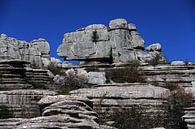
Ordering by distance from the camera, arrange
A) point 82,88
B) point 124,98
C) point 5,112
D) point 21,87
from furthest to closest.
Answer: point 21,87, point 82,88, point 124,98, point 5,112

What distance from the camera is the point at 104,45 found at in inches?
1045

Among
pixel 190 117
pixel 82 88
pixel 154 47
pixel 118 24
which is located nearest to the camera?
pixel 190 117

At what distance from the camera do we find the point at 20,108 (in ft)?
41.3

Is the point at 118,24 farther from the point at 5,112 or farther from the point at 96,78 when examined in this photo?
the point at 5,112

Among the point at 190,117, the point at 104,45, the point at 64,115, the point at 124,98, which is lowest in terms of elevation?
the point at 190,117

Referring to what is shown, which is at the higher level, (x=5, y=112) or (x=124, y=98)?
(x=124, y=98)

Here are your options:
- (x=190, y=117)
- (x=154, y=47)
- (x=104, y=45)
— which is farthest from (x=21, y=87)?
(x=154, y=47)

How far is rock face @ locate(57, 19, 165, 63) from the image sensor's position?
2639 centimetres

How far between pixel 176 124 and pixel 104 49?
1414cm

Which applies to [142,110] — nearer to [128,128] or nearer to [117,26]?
[128,128]

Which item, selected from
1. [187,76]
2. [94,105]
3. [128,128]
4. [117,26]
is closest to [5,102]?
[94,105]

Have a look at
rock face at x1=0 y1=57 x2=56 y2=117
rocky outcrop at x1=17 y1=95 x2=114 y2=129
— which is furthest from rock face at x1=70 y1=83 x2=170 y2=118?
rocky outcrop at x1=17 y1=95 x2=114 y2=129

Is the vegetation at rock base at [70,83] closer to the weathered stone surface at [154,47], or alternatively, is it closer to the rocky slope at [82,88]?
the rocky slope at [82,88]

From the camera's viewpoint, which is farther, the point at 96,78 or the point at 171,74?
the point at 171,74
